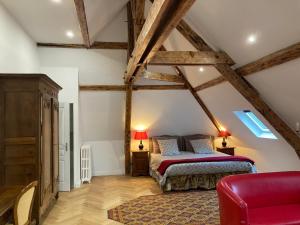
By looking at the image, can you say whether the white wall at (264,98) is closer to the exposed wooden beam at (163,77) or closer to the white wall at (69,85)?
the exposed wooden beam at (163,77)

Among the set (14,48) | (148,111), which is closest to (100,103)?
(148,111)

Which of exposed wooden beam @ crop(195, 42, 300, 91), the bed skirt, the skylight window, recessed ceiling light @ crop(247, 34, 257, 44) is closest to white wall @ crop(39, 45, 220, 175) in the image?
the skylight window

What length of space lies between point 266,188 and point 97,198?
287 centimetres

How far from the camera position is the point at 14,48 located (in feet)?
13.1

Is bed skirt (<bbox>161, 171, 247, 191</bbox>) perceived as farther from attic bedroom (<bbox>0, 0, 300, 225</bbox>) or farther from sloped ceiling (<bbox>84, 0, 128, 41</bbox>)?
sloped ceiling (<bbox>84, 0, 128, 41</bbox>)

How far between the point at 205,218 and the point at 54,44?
13.9 feet

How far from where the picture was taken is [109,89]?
5.79 m

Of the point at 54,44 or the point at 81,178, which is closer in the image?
the point at 54,44

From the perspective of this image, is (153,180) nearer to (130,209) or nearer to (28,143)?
(130,209)

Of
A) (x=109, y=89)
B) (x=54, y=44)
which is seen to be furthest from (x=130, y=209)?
(x=54, y=44)

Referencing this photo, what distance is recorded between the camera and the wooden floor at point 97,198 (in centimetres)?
363

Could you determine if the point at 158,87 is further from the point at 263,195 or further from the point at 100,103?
the point at 263,195

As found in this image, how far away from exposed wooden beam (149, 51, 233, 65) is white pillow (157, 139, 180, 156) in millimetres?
2744

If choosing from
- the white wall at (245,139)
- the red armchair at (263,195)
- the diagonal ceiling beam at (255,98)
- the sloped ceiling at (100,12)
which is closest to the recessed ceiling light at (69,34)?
the sloped ceiling at (100,12)
